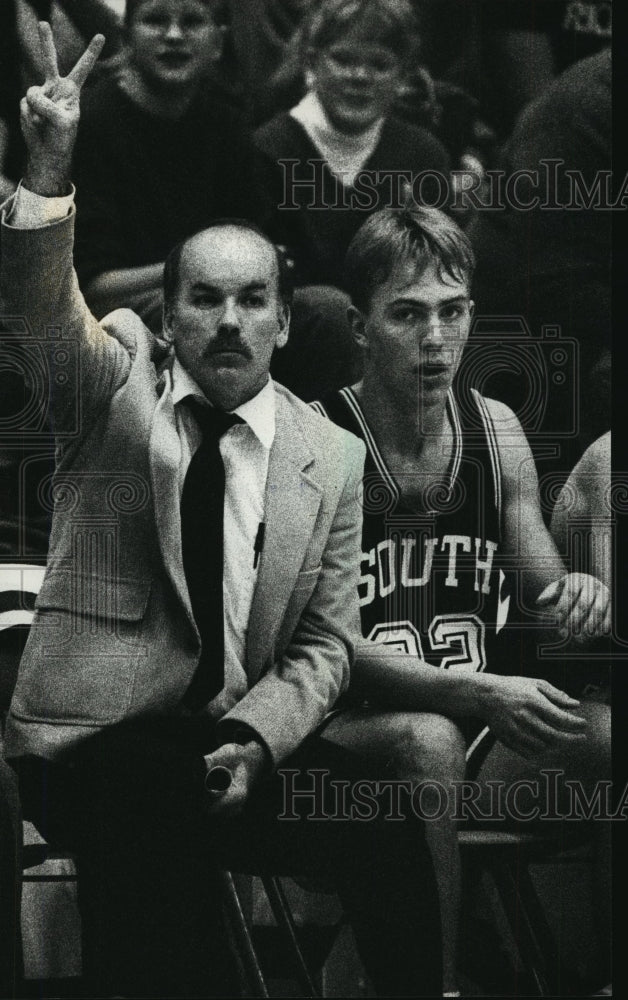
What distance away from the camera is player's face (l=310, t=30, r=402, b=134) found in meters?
4.19

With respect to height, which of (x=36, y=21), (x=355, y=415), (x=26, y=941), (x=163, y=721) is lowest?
(x=26, y=941)

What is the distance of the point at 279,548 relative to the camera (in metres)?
4.07

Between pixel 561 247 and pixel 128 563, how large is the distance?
1638 mm

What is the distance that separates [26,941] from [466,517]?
178 centimetres

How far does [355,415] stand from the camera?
13.7 feet

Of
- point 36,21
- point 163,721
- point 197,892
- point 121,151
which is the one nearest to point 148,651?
point 163,721

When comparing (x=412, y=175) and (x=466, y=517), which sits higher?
(x=412, y=175)

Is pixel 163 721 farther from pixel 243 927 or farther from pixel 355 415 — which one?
pixel 355 415

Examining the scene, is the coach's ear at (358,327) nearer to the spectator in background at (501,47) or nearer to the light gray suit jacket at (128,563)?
the light gray suit jacket at (128,563)

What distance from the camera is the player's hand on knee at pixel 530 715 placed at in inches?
165

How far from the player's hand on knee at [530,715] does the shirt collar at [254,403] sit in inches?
39.4

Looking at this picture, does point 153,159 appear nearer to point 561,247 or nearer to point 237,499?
point 237,499

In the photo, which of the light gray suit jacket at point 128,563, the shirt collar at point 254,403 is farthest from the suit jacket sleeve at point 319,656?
the shirt collar at point 254,403

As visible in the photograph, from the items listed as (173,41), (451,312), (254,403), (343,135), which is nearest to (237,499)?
(254,403)
